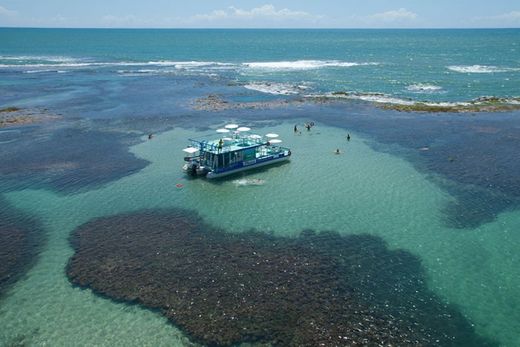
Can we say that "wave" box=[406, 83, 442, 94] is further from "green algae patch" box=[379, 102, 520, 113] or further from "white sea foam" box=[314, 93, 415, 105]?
"green algae patch" box=[379, 102, 520, 113]

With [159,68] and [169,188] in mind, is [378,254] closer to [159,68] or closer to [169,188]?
[169,188]

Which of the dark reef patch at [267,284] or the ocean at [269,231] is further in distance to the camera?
the ocean at [269,231]

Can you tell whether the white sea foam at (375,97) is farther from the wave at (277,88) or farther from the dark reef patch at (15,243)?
the dark reef patch at (15,243)

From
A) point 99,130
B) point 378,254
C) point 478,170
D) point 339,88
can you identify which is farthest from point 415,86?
point 378,254

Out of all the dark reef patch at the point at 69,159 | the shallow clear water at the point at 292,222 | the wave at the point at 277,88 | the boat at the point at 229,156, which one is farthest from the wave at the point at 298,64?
the boat at the point at 229,156

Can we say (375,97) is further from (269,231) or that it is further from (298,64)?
(298,64)

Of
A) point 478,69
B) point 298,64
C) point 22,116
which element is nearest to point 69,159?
point 22,116
